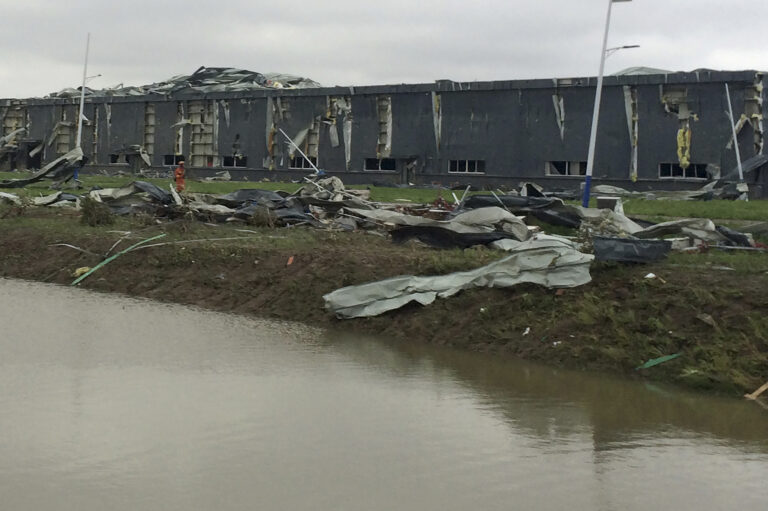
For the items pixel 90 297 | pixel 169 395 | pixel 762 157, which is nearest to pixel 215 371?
pixel 169 395

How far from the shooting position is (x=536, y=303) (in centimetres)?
1369

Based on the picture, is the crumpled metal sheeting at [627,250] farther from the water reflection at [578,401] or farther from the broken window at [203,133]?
the broken window at [203,133]

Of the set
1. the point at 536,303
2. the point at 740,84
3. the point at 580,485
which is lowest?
the point at 580,485

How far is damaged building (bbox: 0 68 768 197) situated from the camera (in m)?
36.5

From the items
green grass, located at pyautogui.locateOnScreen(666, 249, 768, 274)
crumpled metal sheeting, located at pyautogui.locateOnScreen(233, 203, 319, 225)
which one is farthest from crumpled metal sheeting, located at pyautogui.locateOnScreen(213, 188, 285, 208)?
green grass, located at pyautogui.locateOnScreen(666, 249, 768, 274)

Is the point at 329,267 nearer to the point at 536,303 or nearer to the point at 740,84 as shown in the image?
the point at 536,303

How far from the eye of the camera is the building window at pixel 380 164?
45.1 m

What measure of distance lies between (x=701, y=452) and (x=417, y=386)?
340 cm

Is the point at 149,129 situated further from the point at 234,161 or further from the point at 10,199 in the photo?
the point at 10,199

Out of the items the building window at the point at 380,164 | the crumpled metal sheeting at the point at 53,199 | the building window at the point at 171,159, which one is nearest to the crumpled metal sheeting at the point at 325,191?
the crumpled metal sheeting at the point at 53,199

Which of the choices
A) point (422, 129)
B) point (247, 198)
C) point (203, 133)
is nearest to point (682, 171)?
point (422, 129)

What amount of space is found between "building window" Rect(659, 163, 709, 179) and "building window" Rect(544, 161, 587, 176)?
126 inches

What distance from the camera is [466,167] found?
141 feet

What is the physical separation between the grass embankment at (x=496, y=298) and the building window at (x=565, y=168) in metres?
21.4
